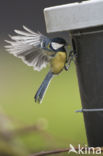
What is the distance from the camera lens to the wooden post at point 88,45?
2.32m

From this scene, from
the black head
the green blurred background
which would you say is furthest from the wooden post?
the green blurred background

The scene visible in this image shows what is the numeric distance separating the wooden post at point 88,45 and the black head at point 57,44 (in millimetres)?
39

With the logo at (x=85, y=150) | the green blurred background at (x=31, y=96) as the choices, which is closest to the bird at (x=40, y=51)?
the logo at (x=85, y=150)

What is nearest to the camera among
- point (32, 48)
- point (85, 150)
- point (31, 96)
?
point (85, 150)

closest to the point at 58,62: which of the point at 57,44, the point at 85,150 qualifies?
the point at 57,44

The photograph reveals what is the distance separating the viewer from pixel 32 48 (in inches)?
99.2

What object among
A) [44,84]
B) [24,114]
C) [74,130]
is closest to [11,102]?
[24,114]

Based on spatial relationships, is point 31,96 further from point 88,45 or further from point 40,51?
point 88,45

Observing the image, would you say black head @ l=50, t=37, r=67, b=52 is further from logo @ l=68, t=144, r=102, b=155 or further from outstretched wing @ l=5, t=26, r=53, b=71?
logo @ l=68, t=144, r=102, b=155

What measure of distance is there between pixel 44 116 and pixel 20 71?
33 centimetres

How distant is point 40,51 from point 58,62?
0.07 meters

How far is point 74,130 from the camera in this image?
3531 millimetres

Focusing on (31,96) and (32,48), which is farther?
(31,96)

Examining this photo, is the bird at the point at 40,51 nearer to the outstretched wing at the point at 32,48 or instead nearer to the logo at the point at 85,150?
the outstretched wing at the point at 32,48
